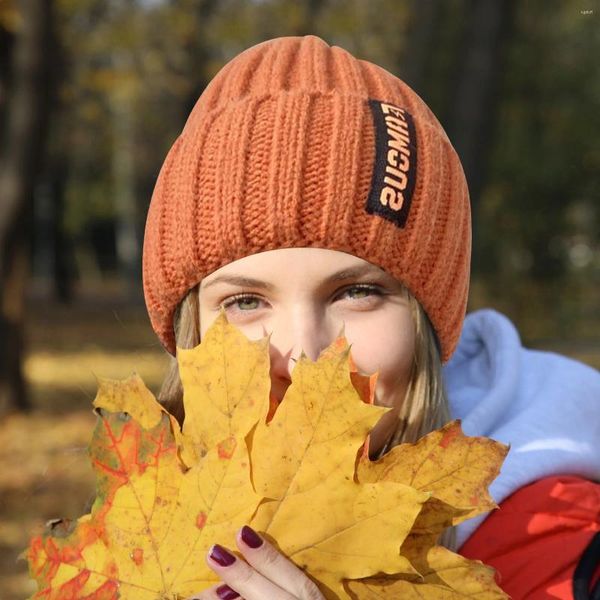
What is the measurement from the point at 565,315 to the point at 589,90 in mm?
4052

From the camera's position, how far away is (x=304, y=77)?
1962 millimetres

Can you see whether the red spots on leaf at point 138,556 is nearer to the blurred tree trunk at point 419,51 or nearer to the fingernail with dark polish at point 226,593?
the fingernail with dark polish at point 226,593


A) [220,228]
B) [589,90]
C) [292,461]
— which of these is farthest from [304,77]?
[589,90]

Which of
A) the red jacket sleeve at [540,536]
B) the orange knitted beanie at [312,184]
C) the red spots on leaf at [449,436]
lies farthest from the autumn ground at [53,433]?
the red jacket sleeve at [540,536]

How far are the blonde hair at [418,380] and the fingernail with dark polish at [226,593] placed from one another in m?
0.65

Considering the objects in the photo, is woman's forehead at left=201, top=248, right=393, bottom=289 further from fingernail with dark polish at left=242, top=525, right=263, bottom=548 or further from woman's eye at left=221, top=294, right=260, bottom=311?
fingernail with dark polish at left=242, top=525, right=263, bottom=548

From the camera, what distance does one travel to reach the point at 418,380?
184 cm

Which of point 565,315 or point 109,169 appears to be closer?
point 565,315

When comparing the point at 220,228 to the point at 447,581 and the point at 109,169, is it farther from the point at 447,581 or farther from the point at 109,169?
the point at 109,169

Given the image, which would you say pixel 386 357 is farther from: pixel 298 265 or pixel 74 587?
pixel 74 587

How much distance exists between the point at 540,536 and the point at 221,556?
0.81 m

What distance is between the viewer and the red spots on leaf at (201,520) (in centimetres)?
126

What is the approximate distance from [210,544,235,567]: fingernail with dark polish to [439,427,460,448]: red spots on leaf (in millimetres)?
343

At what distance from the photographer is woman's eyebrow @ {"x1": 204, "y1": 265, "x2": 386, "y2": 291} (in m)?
1.69
